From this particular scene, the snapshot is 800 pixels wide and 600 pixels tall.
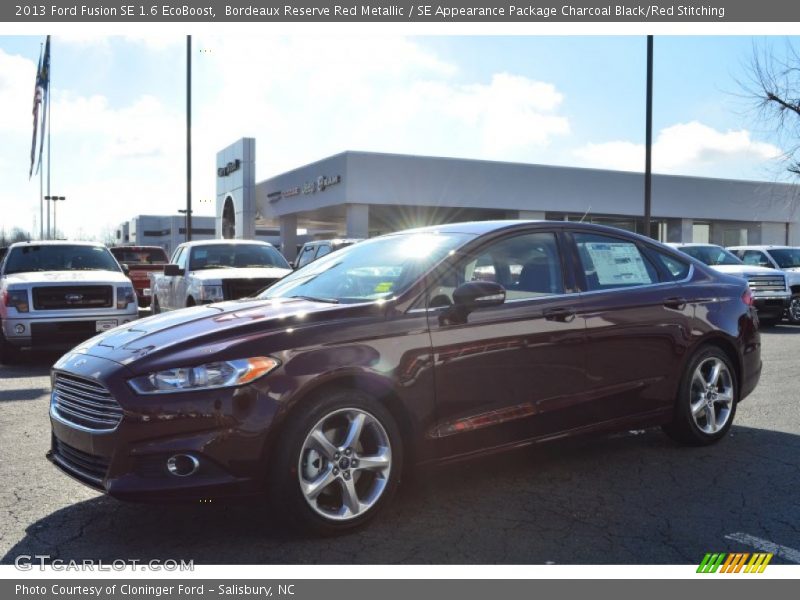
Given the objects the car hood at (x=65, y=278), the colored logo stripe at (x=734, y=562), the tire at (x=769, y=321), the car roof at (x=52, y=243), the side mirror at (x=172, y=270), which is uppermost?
the car roof at (x=52, y=243)

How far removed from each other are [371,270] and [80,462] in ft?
6.51

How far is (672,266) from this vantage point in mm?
5879

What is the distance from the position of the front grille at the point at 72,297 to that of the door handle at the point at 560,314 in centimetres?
805

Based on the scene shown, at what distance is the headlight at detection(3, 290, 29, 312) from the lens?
10531 mm

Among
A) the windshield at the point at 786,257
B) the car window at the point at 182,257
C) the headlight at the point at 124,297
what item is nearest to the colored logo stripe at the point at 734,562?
the headlight at the point at 124,297

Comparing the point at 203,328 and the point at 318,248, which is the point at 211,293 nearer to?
the point at 318,248

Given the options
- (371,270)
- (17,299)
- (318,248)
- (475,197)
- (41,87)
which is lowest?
(17,299)

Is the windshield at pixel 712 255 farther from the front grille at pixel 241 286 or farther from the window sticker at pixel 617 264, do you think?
the window sticker at pixel 617 264

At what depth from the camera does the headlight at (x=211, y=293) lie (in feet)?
37.0

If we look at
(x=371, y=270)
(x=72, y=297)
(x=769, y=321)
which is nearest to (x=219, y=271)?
(x=72, y=297)

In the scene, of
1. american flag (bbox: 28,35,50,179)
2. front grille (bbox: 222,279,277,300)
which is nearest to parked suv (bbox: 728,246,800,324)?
front grille (bbox: 222,279,277,300)

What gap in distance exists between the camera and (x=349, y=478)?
158 inches
